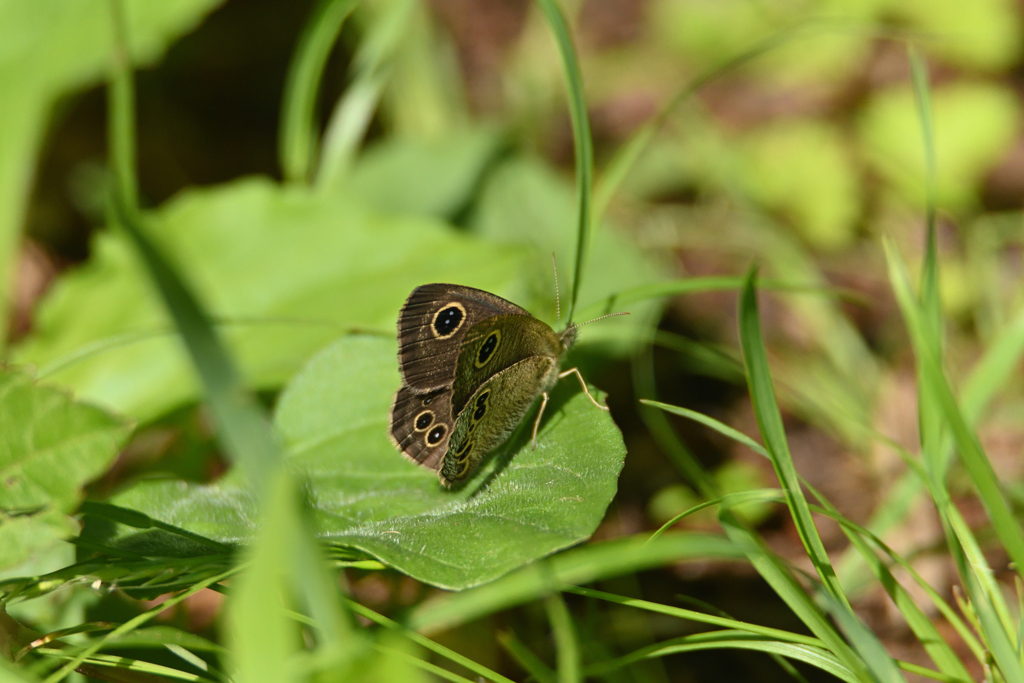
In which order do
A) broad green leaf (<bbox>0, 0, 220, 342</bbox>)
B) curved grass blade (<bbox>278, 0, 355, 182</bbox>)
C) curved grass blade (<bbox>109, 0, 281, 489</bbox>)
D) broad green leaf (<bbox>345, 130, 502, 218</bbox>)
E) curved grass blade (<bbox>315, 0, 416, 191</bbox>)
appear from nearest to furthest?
curved grass blade (<bbox>109, 0, 281, 489</bbox>) < curved grass blade (<bbox>278, 0, 355, 182</bbox>) < curved grass blade (<bbox>315, 0, 416, 191</bbox>) < broad green leaf (<bbox>0, 0, 220, 342</bbox>) < broad green leaf (<bbox>345, 130, 502, 218</bbox>)

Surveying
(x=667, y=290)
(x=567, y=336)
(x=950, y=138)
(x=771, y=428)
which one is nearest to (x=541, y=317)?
(x=567, y=336)

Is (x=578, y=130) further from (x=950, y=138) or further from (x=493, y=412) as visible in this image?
(x=950, y=138)

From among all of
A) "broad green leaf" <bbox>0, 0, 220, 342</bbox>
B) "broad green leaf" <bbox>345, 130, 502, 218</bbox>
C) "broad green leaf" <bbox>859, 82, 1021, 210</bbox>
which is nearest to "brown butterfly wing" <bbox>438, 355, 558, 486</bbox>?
"broad green leaf" <bbox>345, 130, 502, 218</bbox>

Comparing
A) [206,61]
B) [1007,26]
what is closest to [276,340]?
[206,61]

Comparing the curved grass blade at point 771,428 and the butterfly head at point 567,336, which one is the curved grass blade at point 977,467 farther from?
the butterfly head at point 567,336

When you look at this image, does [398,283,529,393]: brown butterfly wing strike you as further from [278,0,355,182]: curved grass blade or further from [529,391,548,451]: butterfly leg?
[278,0,355,182]: curved grass blade

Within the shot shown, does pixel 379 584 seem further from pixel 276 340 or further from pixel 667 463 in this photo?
pixel 667 463

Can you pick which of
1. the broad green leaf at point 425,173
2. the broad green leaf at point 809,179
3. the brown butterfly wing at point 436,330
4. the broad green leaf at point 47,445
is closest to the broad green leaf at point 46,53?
the broad green leaf at point 425,173
